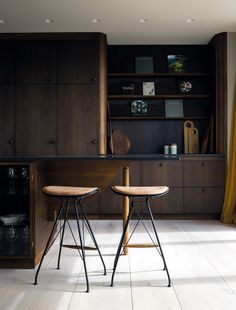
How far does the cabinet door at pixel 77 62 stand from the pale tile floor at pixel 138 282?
2.36 meters

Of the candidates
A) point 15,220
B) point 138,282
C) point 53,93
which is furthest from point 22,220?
point 53,93

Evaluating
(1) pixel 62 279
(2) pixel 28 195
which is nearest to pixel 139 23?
(2) pixel 28 195

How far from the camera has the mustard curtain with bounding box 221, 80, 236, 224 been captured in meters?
→ 4.91

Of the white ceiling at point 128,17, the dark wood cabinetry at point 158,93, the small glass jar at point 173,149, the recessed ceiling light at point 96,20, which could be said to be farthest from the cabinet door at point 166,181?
the recessed ceiling light at point 96,20

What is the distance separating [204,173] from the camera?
5152 millimetres

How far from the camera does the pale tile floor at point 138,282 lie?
2.27 metres

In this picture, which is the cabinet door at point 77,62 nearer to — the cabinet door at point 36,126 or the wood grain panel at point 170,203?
the cabinet door at point 36,126

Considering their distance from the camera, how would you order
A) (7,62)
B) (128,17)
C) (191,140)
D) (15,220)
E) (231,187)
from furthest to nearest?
(191,140), (7,62), (231,187), (128,17), (15,220)

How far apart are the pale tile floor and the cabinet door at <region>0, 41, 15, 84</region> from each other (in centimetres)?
267

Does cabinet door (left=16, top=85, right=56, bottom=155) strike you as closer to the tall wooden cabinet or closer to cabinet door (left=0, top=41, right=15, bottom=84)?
the tall wooden cabinet

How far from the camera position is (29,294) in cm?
243

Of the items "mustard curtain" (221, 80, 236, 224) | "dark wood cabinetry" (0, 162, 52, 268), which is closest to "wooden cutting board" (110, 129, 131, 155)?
"mustard curtain" (221, 80, 236, 224)

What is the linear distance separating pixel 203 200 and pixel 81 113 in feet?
6.71

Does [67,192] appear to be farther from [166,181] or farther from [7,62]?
[7,62]
